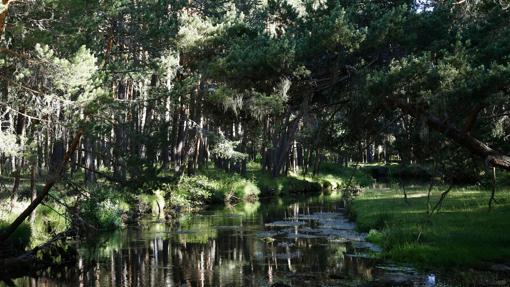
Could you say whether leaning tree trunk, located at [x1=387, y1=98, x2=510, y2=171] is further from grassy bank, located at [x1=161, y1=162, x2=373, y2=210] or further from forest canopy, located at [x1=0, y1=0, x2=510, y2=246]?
grassy bank, located at [x1=161, y1=162, x2=373, y2=210]

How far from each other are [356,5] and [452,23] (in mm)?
2747

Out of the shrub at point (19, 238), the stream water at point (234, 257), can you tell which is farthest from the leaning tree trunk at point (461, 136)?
the shrub at point (19, 238)

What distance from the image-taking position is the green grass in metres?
16.5

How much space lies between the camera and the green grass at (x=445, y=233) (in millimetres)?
16453

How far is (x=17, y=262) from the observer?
1722 centimetres

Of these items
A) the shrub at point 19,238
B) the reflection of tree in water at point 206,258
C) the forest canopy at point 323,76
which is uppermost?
the forest canopy at point 323,76

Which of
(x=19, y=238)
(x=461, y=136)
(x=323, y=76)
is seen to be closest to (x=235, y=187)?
(x=19, y=238)

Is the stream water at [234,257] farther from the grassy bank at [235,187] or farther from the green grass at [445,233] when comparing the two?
the grassy bank at [235,187]

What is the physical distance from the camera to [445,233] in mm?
18547

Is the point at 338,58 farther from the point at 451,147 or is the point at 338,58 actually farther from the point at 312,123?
the point at 451,147

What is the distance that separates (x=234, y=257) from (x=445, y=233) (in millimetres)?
7207

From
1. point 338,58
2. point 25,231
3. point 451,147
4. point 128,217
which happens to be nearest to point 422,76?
point 338,58

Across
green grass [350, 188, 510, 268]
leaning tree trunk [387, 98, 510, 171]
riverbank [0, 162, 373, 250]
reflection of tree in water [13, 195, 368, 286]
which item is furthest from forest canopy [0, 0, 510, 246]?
reflection of tree in water [13, 195, 368, 286]

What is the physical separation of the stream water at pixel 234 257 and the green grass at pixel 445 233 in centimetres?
86
